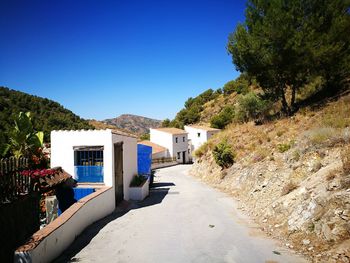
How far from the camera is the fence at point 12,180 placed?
9.16 m

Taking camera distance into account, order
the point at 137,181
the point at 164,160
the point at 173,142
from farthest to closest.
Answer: the point at 173,142
the point at 164,160
the point at 137,181

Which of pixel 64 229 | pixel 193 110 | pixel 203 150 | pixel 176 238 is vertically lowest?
pixel 176 238

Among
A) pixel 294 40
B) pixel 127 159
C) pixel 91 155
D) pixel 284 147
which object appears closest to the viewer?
pixel 91 155

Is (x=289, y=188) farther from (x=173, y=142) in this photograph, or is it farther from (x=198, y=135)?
(x=198, y=135)

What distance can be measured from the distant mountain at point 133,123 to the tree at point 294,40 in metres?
112

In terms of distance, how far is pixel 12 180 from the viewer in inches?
382

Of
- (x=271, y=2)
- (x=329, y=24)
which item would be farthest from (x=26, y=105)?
(x=329, y=24)

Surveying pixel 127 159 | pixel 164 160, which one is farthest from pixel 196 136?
pixel 127 159

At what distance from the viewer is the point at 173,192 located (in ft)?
67.7

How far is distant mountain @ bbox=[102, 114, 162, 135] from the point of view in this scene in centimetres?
13705

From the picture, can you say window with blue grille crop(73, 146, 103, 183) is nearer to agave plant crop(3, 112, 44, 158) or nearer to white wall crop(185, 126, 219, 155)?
agave plant crop(3, 112, 44, 158)

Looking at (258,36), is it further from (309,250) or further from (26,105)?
(26,105)

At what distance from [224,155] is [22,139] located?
15.6 metres

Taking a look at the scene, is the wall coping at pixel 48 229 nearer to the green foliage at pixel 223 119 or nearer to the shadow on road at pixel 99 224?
the shadow on road at pixel 99 224
